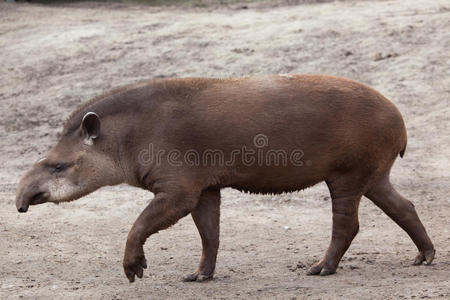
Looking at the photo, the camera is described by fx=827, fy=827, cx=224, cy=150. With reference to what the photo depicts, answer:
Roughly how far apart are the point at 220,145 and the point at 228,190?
11.8 feet

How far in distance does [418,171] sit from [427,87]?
2.28 m

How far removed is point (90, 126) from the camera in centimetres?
639

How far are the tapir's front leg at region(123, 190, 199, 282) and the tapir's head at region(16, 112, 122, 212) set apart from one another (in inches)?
20.7

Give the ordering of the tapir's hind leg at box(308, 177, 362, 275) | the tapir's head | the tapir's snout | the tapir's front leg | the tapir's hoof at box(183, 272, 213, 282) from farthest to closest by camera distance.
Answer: the tapir's hoof at box(183, 272, 213, 282)
the tapir's hind leg at box(308, 177, 362, 275)
the tapir's head
the tapir's snout
the tapir's front leg

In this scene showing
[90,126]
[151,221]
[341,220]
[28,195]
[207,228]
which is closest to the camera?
[151,221]

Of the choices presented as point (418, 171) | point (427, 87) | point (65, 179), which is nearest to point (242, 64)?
point (427, 87)

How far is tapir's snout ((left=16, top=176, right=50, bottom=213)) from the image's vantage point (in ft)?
20.5

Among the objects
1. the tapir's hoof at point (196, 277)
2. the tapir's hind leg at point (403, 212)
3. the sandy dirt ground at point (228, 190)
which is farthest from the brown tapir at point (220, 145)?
the sandy dirt ground at point (228, 190)

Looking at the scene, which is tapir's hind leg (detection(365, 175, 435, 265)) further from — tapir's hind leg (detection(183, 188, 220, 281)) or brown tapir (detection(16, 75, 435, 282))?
tapir's hind leg (detection(183, 188, 220, 281))

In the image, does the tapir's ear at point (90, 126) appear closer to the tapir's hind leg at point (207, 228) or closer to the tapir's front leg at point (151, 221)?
the tapir's front leg at point (151, 221)

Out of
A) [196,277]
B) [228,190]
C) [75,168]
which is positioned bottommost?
[228,190]

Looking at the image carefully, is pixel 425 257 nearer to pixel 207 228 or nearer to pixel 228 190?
pixel 207 228

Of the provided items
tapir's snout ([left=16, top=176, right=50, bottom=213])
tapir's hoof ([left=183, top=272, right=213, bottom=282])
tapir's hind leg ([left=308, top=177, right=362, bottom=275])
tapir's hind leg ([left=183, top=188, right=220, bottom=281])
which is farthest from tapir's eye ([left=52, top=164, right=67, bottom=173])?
tapir's hind leg ([left=308, top=177, right=362, bottom=275])

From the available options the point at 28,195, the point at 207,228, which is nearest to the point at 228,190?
the point at 207,228
